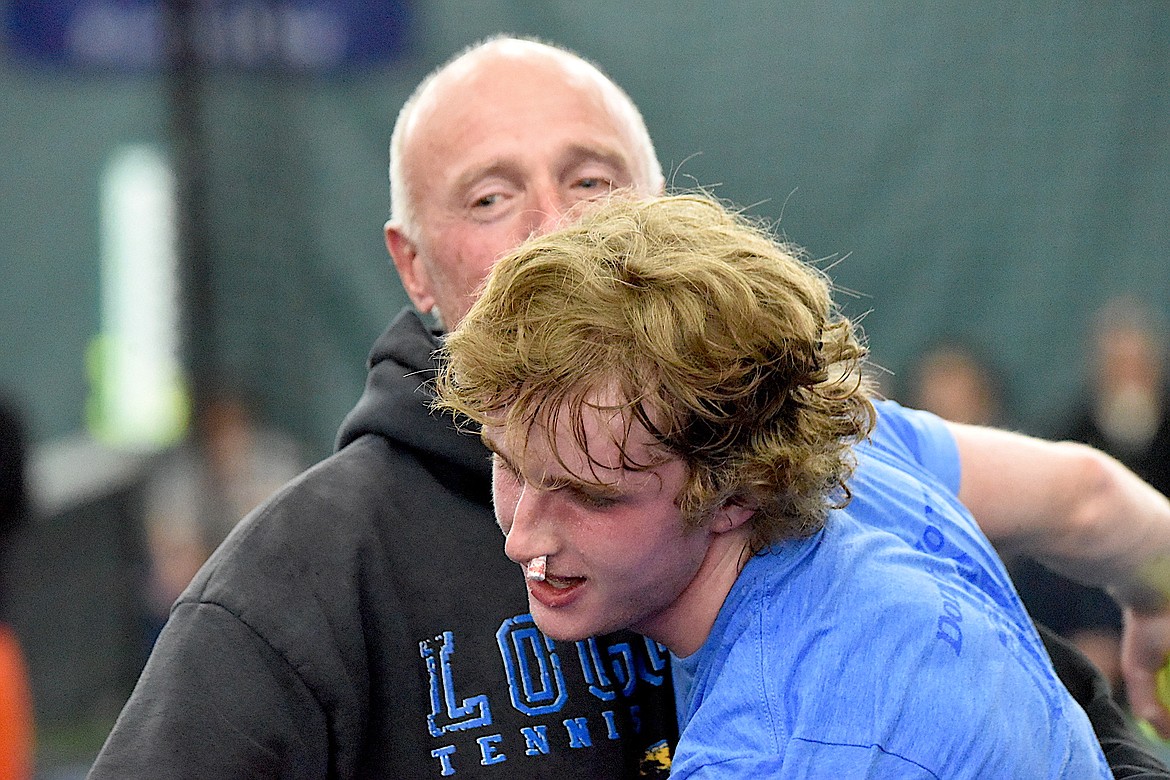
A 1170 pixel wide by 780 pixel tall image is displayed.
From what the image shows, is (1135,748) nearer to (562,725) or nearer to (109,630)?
(562,725)

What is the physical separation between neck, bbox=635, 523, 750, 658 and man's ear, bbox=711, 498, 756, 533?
0.03ft

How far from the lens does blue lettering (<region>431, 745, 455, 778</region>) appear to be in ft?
4.53

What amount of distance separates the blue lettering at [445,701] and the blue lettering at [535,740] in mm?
42

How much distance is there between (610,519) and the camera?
117cm

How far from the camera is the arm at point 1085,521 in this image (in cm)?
162

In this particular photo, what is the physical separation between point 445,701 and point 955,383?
3522 mm

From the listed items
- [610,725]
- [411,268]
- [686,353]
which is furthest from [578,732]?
[411,268]

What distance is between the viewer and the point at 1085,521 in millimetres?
1660

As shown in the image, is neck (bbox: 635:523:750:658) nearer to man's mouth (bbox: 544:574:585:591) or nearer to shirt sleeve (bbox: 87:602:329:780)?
man's mouth (bbox: 544:574:585:591)

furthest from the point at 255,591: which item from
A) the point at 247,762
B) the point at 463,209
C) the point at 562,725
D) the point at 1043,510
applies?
the point at 1043,510

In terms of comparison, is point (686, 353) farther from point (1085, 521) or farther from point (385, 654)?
point (1085, 521)

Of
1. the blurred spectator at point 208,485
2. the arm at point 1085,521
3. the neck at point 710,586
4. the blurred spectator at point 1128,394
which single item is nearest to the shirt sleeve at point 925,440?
the arm at point 1085,521

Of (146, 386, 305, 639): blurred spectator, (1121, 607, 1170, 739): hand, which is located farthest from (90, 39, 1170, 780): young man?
(146, 386, 305, 639): blurred spectator

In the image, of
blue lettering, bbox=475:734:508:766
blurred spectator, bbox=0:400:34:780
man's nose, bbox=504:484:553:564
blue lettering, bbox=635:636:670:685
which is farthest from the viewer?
blurred spectator, bbox=0:400:34:780
